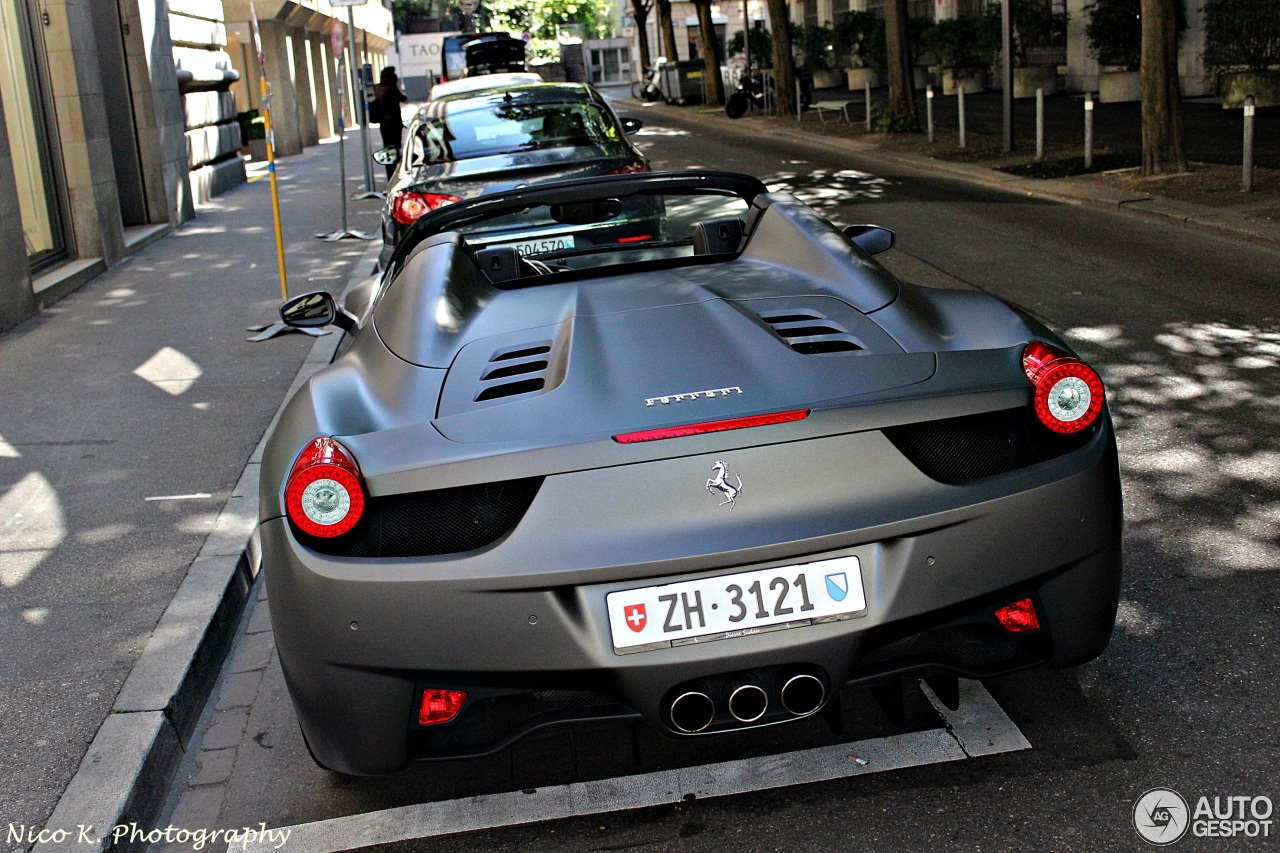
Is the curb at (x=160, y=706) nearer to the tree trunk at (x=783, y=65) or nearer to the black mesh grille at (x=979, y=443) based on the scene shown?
the black mesh grille at (x=979, y=443)

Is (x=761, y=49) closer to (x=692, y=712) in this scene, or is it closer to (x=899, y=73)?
(x=899, y=73)

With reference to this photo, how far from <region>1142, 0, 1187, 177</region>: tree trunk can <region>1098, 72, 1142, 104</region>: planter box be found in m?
16.5

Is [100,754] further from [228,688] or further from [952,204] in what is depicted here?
[952,204]

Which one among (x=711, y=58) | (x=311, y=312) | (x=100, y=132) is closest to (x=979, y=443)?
(x=311, y=312)

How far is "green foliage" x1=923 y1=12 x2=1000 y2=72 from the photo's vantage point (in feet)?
127

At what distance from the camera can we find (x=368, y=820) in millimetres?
3285

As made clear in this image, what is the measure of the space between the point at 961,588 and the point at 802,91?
3472cm

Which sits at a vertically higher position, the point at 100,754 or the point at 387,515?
the point at 387,515

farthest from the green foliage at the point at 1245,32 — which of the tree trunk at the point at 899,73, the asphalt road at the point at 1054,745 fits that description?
the asphalt road at the point at 1054,745

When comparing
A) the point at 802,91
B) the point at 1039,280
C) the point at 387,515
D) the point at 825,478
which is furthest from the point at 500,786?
the point at 802,91

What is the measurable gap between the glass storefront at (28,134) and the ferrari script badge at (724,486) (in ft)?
35.0

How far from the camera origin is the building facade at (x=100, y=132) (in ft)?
39.1

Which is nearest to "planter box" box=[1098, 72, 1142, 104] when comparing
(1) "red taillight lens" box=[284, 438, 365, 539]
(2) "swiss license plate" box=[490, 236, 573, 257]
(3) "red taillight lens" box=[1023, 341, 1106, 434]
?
(2) "swiss license plate" box=[490, 236, 573, 257]

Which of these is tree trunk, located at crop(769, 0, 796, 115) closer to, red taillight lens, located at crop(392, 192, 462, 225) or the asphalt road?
red taillight lens, located at crop(392, 192, 462, 225)
